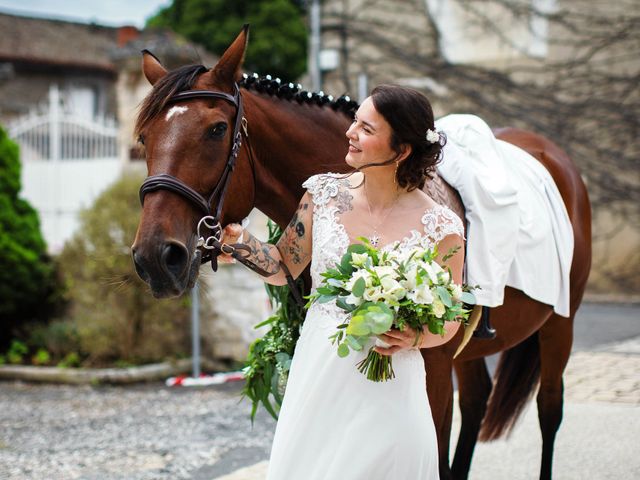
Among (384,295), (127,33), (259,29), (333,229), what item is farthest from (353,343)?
(127,33)

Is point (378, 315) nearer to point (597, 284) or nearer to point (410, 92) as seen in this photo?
point (410, 92)

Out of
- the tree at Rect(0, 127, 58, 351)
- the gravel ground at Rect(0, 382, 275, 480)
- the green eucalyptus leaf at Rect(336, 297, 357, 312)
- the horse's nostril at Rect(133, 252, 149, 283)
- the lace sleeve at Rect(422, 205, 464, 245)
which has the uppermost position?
the lace sleeve at Rect(422, 205, 464, 245)

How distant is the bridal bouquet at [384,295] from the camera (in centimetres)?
221

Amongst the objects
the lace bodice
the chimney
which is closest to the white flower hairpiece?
→ the lace bodice

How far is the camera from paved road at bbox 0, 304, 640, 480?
4676 millimetres

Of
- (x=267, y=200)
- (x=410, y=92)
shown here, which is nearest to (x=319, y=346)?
(x=267, y=200)

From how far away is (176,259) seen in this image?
241cm

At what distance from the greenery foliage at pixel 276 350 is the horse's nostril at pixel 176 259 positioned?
2.30ft

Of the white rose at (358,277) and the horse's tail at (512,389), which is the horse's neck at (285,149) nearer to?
the white rose at (358,277)

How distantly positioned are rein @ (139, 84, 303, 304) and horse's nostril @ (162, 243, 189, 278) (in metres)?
0.12

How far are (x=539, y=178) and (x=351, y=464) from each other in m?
2.11

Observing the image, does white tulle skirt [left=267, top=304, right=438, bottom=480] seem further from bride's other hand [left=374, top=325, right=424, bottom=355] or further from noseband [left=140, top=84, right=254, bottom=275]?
noseband [left=140, top=84, right=254, bottom=275]

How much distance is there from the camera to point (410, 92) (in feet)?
8.23

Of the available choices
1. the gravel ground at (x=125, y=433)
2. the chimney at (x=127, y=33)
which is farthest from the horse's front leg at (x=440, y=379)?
the chimney at (x=127, y=33)
